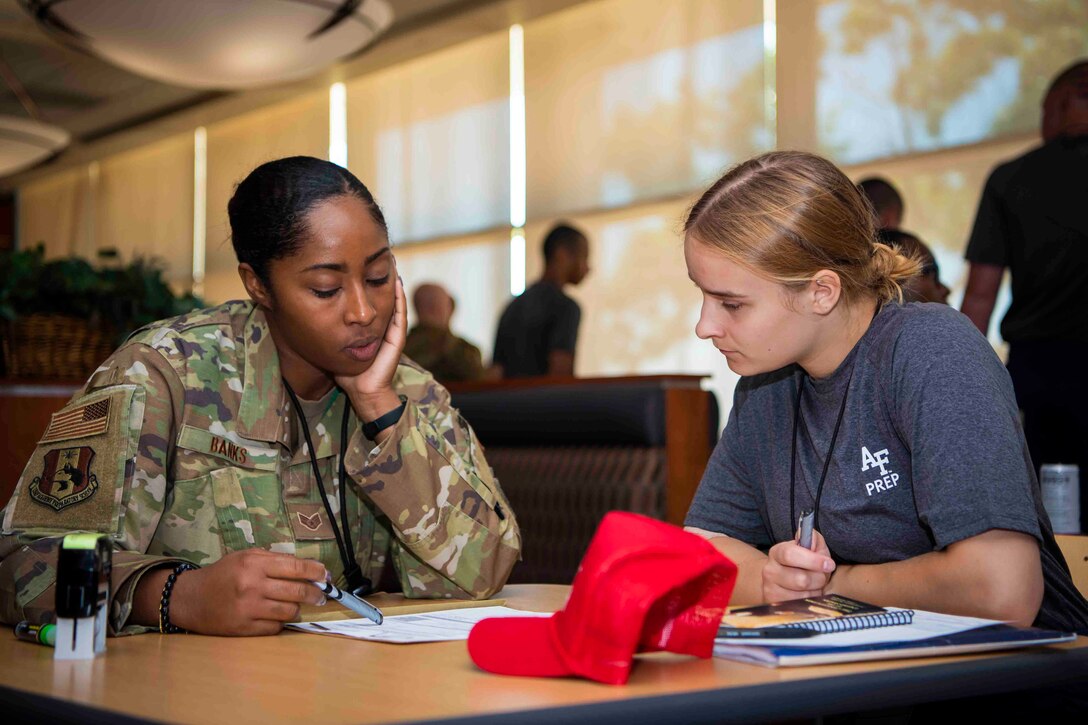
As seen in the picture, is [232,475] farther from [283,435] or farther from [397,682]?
[397,682]

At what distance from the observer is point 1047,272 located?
10.8 ft

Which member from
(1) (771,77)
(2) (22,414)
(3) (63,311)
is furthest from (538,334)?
(2) (22,414)

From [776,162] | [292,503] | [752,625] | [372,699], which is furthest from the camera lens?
[292,503]

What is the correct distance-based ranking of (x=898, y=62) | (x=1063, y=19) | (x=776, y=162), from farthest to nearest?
1. (x=898, y=62)
2. (x=1063, y=19)
3. (x=776, y=162)

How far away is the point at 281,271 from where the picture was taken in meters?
1.68

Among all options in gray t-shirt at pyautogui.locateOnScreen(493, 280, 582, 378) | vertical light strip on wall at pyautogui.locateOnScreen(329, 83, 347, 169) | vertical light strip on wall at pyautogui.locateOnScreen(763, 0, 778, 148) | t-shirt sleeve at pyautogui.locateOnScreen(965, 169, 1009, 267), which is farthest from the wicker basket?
vertical light strip on wall at pyautogui.locateOnScreen(329, 83, 347, 169)

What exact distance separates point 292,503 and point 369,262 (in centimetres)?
34

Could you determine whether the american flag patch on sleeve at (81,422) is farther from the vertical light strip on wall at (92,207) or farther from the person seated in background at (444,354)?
the vertical light strip on wall at (92,207)

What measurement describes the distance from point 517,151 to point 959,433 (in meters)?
6.58

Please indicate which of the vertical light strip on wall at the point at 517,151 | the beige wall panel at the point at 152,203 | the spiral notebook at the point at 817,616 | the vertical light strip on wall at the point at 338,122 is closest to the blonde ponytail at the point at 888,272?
the spiral notebook at the point at 817,616

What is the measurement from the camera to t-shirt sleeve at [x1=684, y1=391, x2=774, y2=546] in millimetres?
1663

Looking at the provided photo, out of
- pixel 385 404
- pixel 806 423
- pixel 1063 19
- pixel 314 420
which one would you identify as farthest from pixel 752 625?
pixel 1063 19

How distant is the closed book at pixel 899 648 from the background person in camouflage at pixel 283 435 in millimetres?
664

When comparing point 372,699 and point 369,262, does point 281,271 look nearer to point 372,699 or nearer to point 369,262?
point 369,262
